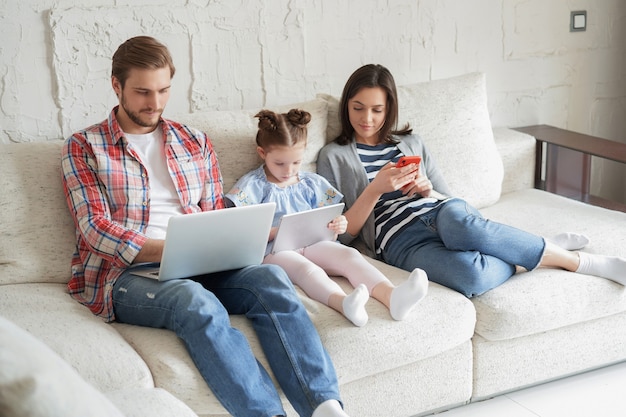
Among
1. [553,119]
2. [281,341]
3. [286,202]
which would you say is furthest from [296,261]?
[553,119]

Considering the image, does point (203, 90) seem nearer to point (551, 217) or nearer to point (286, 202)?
point (286, 202)

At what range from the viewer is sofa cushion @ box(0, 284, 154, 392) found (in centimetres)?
198

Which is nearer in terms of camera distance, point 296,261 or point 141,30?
point 296,261

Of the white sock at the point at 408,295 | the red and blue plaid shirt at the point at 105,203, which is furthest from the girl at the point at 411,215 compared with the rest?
the red and blue plaid shirt at the point at 105,203

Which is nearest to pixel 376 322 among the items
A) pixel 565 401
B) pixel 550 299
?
pixel 550 299

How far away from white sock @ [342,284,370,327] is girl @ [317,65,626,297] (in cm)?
37

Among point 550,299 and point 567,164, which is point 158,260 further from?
point 567,164

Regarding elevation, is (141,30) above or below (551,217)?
above

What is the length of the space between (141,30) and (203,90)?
0.30 m

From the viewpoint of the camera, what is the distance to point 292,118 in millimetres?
2674

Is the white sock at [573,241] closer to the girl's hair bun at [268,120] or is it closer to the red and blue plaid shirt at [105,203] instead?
the girl's hair bun at [268,120]

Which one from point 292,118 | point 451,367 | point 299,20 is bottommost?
point 451,367

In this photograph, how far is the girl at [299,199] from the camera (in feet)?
7.91

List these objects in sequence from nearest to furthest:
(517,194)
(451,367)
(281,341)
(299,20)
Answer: (281,341)
(451,367)
(299,20)
(517,194)
